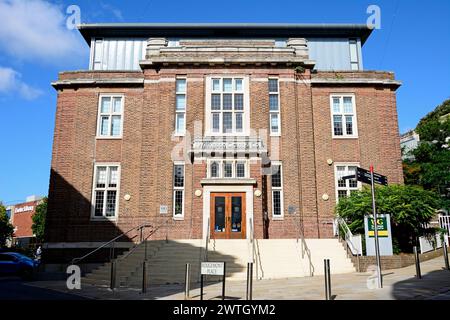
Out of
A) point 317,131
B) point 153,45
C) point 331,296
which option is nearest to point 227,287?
point 331,296

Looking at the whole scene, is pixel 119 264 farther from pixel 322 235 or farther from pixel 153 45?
pixel 153 45

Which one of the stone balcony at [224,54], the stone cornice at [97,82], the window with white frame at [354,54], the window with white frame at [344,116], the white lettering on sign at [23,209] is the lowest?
the white lettering on sign at [23,209]

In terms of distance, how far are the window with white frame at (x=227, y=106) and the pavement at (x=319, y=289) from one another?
9391 millimetres

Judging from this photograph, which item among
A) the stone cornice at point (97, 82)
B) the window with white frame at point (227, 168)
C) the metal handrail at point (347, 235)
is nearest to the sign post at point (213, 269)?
the metal handrail at point (347, 235)

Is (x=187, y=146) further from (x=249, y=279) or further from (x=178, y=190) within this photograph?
(x=249, y=279)

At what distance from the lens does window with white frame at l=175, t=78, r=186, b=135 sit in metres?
21.7

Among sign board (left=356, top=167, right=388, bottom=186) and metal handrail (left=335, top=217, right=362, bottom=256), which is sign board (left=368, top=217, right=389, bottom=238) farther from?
sign board (left=356, top=167, right=388, bottom=186)

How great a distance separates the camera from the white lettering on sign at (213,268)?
9.59 meters

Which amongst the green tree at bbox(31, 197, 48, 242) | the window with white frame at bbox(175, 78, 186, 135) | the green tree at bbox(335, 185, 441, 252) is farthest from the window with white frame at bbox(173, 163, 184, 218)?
the green tree at bbox(31, 197, 48, 242)

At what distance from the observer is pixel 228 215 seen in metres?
20.0

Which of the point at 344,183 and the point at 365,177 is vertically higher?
the point at 344,183

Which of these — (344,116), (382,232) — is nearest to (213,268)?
(382,232)

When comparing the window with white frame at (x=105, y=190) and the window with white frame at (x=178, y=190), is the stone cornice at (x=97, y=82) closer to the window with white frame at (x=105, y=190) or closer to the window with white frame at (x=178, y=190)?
the window with white frame at (x=105, y=190)

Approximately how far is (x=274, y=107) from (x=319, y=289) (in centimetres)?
1262
